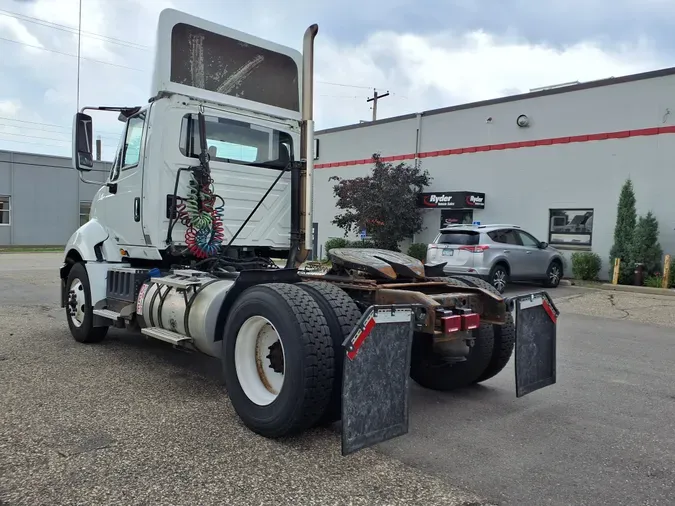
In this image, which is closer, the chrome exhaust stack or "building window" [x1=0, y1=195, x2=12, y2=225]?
the chrome exhaust stack

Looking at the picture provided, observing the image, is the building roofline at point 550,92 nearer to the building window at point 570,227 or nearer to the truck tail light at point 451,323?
the building window at point 570,227

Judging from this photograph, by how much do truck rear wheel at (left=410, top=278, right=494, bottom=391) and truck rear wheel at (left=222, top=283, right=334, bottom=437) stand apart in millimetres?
1170

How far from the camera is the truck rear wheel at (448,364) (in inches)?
184

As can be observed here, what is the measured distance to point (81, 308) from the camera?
6.94 m

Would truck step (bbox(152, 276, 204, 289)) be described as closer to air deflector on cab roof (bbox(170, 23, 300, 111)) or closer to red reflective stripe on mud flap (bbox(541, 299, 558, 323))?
air deflector on cab roof (bbox(170, 23, 300, 111))

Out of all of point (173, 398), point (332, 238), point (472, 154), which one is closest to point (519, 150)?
point (472, 154)

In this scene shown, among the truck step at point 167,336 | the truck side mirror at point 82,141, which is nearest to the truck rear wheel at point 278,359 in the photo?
the truck step at point 167,336

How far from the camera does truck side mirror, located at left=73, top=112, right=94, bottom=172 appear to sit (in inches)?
251

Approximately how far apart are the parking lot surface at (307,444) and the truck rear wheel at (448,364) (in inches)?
4.7

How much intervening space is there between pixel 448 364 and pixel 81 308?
4.64 meters

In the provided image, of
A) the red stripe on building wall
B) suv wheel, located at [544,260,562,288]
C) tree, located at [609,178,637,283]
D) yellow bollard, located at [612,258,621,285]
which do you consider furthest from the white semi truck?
the red stripe on building wall

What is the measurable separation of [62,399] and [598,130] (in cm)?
1577

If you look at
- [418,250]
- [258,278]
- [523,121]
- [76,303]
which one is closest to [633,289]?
[523,121]

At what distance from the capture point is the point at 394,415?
11.8 ft
